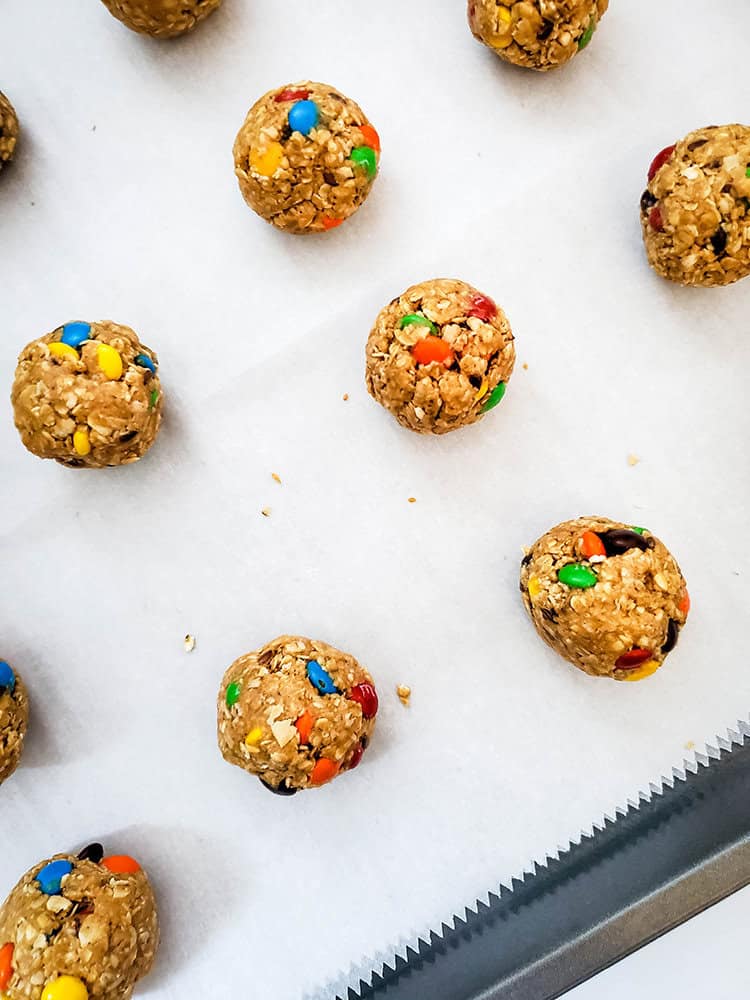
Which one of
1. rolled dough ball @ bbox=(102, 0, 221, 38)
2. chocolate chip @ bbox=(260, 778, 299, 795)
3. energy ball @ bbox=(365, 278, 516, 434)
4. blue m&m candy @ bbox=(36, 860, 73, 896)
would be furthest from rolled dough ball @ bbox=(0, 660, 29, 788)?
rolled dough ball @ bbox=(102, 0, 221, 38)

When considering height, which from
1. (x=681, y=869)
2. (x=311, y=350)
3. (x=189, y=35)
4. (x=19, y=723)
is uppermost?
(x=189, y=35)

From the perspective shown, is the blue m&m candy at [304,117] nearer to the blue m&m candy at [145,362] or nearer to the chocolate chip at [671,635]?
the blue m&m candy at [145,362]

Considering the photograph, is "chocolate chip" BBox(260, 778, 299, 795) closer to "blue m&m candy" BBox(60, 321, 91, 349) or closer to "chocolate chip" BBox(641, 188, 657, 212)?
"blue m&m candy" BBox(60, 321, 91, 349)

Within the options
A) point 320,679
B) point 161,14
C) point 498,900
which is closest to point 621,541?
point 320,679

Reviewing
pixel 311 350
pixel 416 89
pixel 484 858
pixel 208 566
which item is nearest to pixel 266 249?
pixel 311 350

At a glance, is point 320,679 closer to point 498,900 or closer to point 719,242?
point 498,900

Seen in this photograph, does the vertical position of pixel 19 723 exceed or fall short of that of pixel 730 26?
it falls short

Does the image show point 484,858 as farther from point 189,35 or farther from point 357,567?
point 189,35
